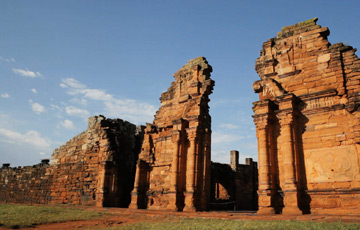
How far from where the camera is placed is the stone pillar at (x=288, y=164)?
8401mm

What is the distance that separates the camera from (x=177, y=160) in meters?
12.2

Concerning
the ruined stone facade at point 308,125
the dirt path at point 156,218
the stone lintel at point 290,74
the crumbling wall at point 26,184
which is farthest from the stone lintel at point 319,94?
the crumbling wall at point 26,184

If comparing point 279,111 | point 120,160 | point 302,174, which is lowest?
point 302,174

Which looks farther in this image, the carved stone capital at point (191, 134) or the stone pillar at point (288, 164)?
the carved stone capital at point (191, 134)

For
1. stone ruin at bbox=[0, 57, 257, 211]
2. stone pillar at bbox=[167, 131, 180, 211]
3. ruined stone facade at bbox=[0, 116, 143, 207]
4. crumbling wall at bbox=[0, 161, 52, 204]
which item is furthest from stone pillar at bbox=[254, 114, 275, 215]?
crumbling wall at bbox=[0, 161, 52, 204]

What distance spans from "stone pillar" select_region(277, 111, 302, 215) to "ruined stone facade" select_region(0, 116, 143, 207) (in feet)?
32.2

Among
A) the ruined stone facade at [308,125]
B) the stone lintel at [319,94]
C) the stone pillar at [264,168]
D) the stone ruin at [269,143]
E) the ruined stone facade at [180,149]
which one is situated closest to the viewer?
the ruined stone facade at [308,125]

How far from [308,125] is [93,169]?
12.1 metres

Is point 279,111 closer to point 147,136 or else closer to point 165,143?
point 165,143

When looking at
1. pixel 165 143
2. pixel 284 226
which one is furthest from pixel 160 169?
pixel 284 226

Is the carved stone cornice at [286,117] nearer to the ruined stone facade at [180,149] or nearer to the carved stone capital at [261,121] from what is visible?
the carved stone capital at [261,121]

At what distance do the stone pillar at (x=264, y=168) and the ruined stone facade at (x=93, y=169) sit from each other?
356 inches

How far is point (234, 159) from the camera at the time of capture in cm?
2503

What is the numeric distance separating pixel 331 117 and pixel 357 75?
1524 mm
